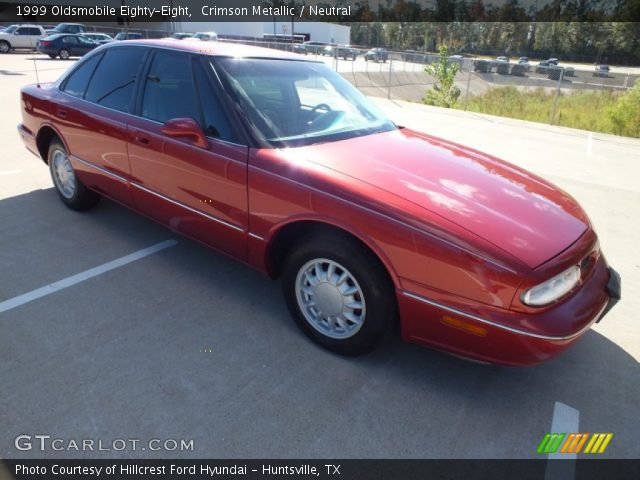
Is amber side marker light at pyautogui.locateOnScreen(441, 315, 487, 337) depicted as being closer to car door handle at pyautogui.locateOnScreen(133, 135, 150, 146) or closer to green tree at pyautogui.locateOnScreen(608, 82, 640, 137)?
car door handle at pyautogui.locateOnScreen(133, 135, 150, 146)

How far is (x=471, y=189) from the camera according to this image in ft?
8.86

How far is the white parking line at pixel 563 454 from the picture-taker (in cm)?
213

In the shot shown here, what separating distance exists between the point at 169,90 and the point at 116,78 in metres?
0.82

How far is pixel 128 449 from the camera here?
2117 mm

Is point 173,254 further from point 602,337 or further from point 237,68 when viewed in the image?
point 602,337

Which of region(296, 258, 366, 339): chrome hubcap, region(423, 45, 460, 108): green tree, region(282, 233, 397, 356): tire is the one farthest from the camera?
region(423, 45, 460, 108): green tree

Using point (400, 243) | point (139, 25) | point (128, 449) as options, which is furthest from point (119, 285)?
point (139, 25)

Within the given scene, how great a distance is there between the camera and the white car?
91.4ft

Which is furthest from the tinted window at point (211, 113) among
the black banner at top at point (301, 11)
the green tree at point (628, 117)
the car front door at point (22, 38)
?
the black banner at top at point (301, 11)

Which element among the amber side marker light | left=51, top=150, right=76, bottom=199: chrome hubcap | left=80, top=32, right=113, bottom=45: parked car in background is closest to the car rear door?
left=51, top=150, right=76, bottom=199: chrome hubcap

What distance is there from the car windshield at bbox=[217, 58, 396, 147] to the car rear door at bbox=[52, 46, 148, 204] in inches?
42.4
